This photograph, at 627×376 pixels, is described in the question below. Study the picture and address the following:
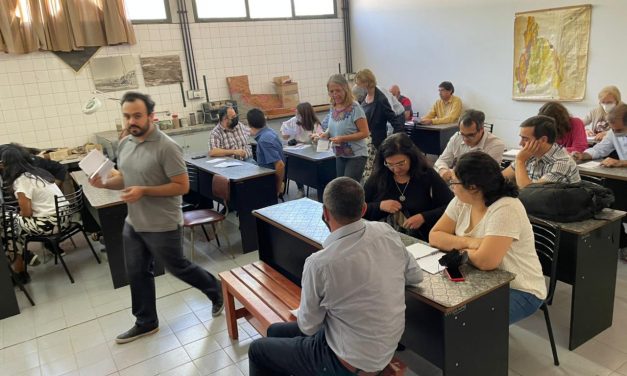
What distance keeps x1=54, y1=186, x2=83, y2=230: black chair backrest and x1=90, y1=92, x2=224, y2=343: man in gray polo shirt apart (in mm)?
1429

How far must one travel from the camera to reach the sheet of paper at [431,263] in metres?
2.09

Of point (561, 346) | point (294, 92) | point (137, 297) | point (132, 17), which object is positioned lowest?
point (561, 346)


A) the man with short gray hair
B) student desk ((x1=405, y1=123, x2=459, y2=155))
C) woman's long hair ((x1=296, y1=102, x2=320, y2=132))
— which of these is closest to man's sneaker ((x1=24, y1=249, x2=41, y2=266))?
woman's long hair ((x1=296, y1=102, x2=320, y2=132))

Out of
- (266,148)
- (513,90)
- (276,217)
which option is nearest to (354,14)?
(513,90)

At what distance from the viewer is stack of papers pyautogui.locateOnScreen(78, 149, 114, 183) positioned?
2867 mm

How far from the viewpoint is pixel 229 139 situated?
5414 mm

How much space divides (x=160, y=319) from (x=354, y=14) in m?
7.27

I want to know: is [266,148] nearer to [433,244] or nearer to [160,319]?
[160,319]

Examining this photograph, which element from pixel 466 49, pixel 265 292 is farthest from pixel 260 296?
pixel 466 49

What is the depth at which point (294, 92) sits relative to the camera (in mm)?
8273

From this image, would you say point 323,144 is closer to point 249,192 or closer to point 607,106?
point 249,192

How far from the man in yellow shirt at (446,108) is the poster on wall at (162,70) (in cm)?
386

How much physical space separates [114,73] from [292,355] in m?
6.15

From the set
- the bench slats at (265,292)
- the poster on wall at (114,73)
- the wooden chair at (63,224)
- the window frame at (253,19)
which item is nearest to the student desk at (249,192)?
the wooden chair at (63,224)
